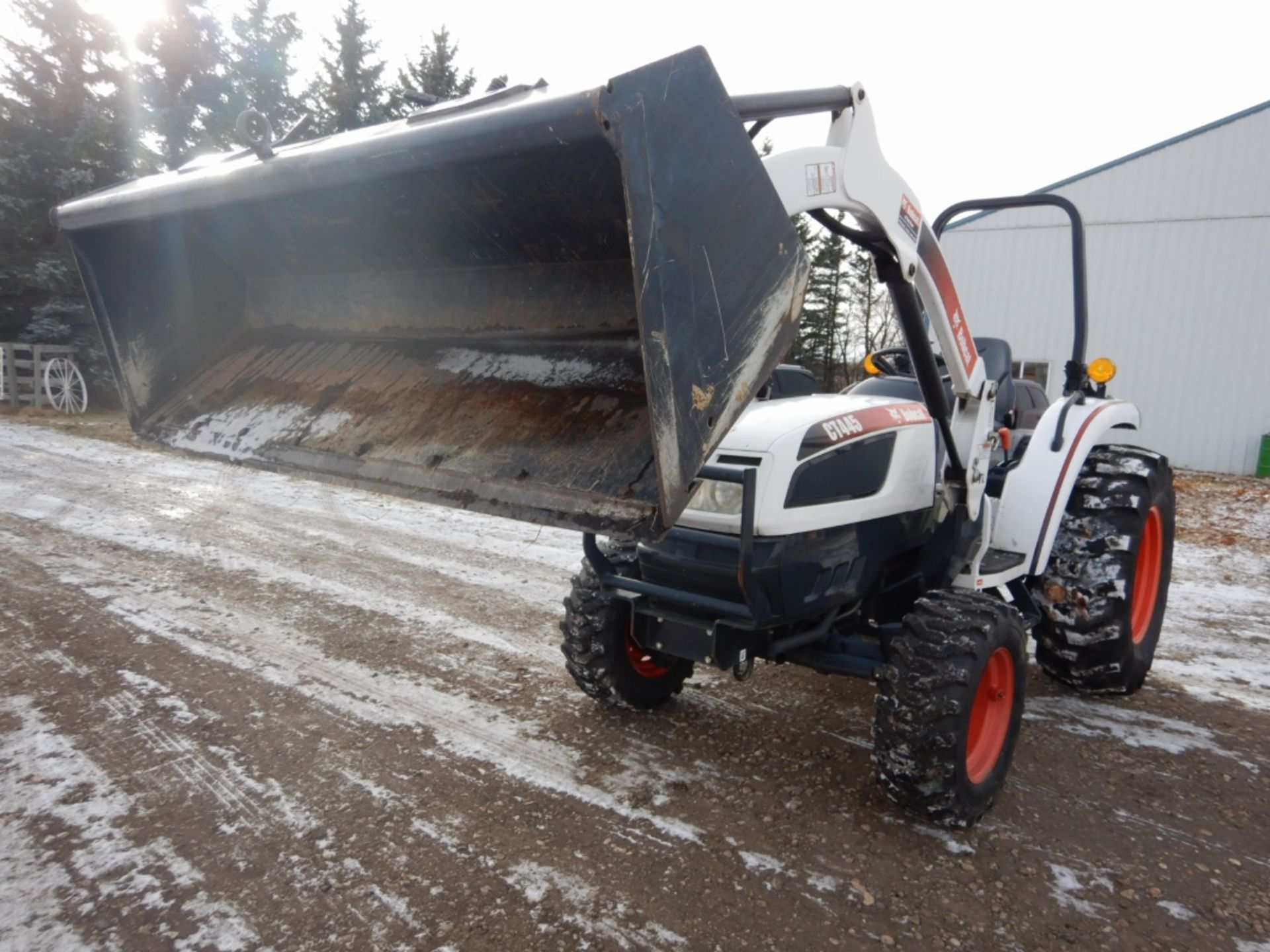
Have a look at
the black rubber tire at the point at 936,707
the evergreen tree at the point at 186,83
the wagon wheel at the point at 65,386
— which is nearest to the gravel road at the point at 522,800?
the black rubber tire at the point at 936,707

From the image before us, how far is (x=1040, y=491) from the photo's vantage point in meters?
3.46

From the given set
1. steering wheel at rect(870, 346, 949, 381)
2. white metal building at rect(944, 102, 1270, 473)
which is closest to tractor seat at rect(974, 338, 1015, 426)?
steering wheel at rect(870, 346, 949, 381)

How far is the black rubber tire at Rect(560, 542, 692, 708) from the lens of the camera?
338cm

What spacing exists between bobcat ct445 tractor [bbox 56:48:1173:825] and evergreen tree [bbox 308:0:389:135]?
23.5m

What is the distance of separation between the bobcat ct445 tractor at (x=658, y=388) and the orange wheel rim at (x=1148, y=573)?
359 mm

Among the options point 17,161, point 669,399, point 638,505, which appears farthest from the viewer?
point 17,161

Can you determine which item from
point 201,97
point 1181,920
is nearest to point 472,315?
point 1181,920

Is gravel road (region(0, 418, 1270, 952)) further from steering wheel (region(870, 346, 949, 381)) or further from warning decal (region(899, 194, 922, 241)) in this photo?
warning decal (region(899, 194, 922, 241))

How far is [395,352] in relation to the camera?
3117 millimetres

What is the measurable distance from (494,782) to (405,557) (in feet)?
11.0

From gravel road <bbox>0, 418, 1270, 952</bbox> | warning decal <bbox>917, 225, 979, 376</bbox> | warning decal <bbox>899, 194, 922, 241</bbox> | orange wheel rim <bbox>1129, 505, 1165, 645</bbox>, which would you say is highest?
warning decal <bbox>899, 194, 922, 241</bbox>

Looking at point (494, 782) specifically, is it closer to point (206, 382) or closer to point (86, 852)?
point (86, 852)

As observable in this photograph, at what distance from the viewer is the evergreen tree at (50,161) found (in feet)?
61.0

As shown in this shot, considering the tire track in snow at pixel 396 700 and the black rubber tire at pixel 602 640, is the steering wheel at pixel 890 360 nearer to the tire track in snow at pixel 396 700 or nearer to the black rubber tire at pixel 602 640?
the black rubber tire at pixel 602 640
